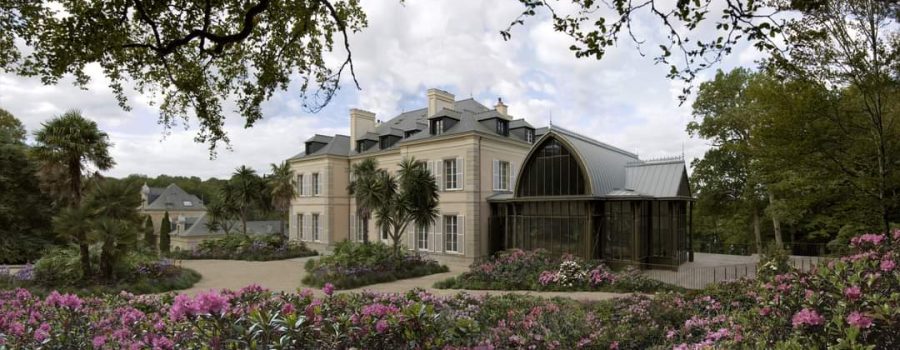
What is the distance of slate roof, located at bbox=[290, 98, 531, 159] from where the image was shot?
22.0 m

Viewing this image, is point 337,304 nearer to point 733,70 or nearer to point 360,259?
point 360,259

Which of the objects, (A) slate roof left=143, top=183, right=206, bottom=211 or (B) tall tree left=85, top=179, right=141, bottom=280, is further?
(A) slate roof left=143, top=183, right=206, bottom=211

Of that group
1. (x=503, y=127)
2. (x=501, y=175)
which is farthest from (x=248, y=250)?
(x=503, y=127)

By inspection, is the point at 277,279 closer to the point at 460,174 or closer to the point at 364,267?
the point at 364,267

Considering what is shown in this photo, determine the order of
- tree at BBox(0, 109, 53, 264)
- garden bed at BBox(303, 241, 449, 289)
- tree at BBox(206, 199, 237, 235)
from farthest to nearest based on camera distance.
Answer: tree at BBox(206, 199, 237, 235), tree at BBox(0, 109, 53, 264), garden bed at BBox(303, 241, 449, 289)

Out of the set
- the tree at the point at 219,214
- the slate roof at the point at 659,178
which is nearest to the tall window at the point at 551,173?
the slate roof at the point at 659,178

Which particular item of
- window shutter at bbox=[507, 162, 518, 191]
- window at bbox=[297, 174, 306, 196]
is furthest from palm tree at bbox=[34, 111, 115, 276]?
window shutter at bbox=[507, 162, 518, 191]

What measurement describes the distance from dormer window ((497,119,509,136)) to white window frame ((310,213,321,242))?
13072 mm

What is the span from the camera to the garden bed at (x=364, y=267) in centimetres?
1490

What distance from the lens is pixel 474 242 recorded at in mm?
20531

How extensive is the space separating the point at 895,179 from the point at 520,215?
1143cm

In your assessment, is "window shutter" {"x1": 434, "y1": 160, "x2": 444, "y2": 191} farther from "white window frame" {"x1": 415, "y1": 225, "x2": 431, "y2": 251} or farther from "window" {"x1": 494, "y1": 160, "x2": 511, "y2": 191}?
"window" {"x1": 494, "y1": 160, "x2": 511, "y2": 191}

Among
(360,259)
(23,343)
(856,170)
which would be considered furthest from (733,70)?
(23,343)

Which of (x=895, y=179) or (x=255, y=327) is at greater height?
(x=895, y=179)
